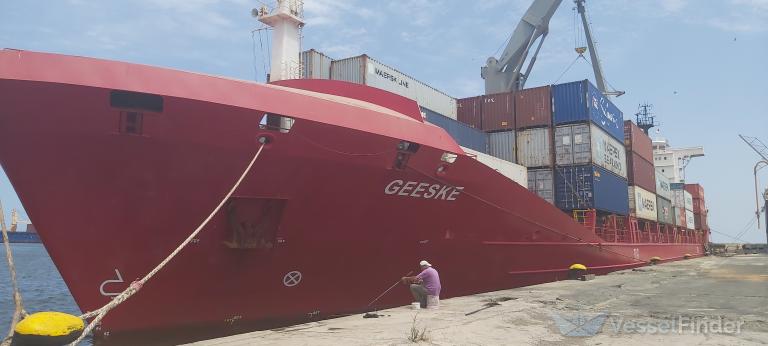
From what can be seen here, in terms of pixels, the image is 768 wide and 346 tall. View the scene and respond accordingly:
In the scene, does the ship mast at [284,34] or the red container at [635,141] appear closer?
the ship mast at [284,34]

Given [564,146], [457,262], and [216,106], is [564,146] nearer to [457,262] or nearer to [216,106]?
[457,262]

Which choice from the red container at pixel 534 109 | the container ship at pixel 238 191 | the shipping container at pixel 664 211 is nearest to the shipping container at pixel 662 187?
the shipping container at pixel 664 211

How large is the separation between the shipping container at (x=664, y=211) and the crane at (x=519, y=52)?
35.8 ft

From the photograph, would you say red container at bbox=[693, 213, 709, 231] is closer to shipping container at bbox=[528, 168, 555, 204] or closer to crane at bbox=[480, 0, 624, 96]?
crane at bbox=[480, 0, 624, 96]

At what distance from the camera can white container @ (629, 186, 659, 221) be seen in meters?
25.3

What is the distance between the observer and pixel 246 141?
7.66 meters

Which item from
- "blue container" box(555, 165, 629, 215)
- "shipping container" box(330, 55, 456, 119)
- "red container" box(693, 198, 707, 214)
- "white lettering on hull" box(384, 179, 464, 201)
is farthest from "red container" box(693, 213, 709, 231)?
"white lettering on hull" box(384, 179, 464, 201)

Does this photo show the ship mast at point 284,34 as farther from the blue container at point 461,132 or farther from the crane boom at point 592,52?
the crane boom at point 592,52

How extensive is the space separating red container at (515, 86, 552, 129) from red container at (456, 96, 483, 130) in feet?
4.85

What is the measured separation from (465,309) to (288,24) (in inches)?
309

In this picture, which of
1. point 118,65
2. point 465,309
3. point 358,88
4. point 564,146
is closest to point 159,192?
point 118,65

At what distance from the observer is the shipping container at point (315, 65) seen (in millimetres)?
14859

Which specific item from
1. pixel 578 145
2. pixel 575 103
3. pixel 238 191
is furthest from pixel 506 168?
pixel 238 191

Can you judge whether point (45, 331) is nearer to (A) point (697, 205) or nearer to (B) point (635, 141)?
(B) point (635, 141)
